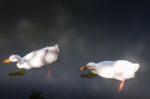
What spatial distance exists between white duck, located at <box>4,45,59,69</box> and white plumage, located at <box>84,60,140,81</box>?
17cm

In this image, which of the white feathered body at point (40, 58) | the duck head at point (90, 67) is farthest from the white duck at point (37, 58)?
the duck head at point (90, 67)

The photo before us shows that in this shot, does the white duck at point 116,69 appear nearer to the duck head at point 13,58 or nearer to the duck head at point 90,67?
the duck head at point 90,67

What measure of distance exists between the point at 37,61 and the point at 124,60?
13.3 inches

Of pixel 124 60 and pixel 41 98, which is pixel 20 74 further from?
pixel 124 60

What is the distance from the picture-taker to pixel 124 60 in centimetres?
195

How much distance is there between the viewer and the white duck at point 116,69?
1867 millimetres

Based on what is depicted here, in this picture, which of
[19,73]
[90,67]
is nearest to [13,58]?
[19,73]

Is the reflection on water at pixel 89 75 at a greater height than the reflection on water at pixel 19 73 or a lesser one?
lesser

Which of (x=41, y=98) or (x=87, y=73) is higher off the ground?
(x=87, y=73)

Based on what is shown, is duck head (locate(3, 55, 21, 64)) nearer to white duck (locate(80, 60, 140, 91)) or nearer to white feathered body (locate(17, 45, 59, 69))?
white feathered body (locate(17, 45, 59, 69))

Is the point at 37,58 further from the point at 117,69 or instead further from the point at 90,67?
the point at 117,69

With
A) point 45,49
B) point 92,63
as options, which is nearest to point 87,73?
point 92,63

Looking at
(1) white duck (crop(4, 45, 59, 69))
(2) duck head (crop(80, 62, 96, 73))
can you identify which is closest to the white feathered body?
(1) white duck (crop(4, 45, 59, 69))

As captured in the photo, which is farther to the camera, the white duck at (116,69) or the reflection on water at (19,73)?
the reflection on water at (19,73)
